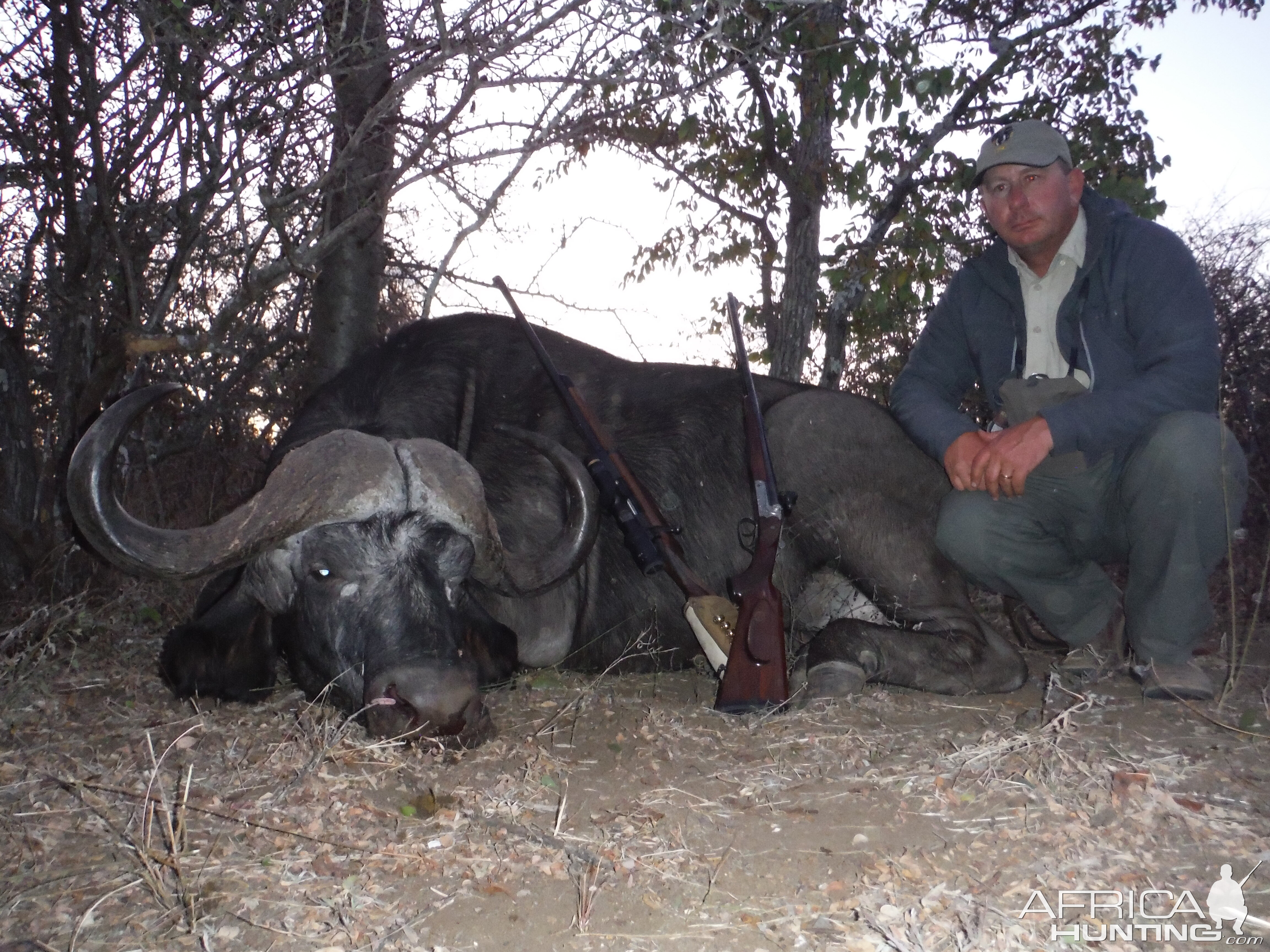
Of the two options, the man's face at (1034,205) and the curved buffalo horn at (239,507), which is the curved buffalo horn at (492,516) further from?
the man's face at (1034,205)

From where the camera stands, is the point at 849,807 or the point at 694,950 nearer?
the point at 694,950

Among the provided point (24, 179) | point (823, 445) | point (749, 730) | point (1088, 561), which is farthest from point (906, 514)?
point (24, 179)

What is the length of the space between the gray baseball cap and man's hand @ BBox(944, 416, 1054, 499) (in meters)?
1.01

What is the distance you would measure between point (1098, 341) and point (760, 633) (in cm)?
174

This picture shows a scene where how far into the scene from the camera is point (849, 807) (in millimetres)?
2418

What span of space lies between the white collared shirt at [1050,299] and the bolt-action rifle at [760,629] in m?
1.14

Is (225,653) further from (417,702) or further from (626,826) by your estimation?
(626,826)

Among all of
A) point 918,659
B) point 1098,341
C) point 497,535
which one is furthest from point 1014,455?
point 497,535

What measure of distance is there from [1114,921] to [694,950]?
85cm

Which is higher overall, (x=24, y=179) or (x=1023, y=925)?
(x=24, y=179)

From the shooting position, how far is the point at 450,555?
10.8 ft

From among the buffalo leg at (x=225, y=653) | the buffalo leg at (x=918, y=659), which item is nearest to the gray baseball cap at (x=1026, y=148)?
the buffalo leg at (x=918, y=659)

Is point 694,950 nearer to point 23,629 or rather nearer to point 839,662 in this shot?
point 839,662

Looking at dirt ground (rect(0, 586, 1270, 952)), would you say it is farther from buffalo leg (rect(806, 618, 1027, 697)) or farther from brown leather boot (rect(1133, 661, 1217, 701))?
buffalo leg (rect(806, 618, 1027, 697))
